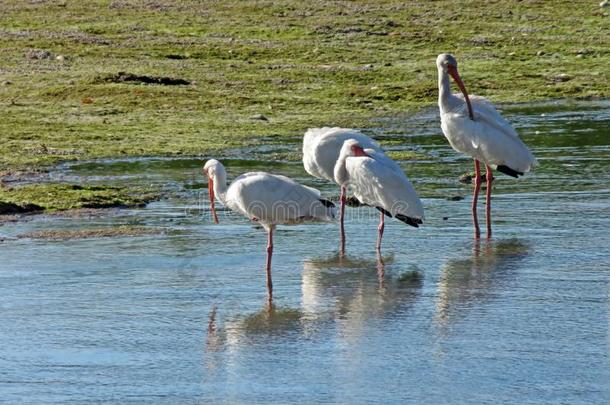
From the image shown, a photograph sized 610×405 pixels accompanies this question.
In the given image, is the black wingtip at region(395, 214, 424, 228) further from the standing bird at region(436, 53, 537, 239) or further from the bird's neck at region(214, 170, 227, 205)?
the bird's neck at region(214, 170, 227, 205)

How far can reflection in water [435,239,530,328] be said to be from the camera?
8.92m

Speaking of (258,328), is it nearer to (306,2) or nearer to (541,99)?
(541,99)

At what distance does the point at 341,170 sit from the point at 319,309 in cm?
253

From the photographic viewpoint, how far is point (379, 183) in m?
10.8

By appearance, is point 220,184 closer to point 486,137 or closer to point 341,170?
point 341,170

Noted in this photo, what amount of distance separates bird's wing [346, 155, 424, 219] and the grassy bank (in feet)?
18.5

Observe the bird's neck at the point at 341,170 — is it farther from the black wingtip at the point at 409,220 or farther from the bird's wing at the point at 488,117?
the bird's wing at the point at 488,117

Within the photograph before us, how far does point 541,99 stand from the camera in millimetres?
22500

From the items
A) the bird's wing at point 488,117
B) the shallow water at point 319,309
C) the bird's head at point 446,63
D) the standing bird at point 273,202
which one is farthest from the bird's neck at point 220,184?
the bird's head at point 446,63

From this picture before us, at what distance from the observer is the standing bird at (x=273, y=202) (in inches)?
402

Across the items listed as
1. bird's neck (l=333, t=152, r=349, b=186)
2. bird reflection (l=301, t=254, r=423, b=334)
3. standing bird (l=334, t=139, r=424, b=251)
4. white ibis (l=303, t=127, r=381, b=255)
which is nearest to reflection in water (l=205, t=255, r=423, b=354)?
bird reflection (l=301, t=254, r=423, b=334)

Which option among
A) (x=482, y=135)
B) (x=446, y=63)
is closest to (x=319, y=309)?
(x=482, y=135)

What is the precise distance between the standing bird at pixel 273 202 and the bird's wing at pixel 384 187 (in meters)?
0.52

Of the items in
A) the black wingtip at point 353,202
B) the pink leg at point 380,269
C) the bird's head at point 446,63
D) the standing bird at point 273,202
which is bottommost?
the pink leg at point 380,269
